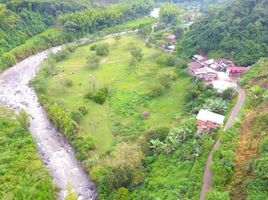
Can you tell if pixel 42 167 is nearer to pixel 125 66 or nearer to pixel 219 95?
pixel 219 95

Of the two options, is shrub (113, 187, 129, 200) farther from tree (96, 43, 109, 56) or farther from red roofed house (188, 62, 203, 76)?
tree (96, 43, 109, 56)

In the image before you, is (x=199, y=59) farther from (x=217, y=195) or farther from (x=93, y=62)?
(x=217, y=195)

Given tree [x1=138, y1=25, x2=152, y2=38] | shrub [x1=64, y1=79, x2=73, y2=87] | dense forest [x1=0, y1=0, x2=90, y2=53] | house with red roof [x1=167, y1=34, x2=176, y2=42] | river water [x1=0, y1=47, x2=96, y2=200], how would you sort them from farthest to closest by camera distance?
tree [x1=138, y1=25, x2=152, y2=38] → house with red roof [x1=167, y1=34, x2=176, y2=42] → dense forest [x1=0, y1=0, x2=90, y2=53] → shrub [x1=64, y1=79, x2=73, y2=87] → river water [x1=0, y1=47, x2=96, y2=200]

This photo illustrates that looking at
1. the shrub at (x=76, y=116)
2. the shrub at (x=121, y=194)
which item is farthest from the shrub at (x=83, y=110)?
the shrub at (x=121, y=194)

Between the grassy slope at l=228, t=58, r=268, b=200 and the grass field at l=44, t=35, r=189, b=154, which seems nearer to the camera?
the grassy slope at l=228, t=58, r=268, b=200

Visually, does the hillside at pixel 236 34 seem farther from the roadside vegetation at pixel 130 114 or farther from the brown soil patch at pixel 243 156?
the brown soil patch at pixel 243 156

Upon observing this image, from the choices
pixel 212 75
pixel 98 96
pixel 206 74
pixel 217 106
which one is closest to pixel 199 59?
pixel 206 74

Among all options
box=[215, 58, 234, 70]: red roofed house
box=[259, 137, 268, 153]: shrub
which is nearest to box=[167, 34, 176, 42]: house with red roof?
box=[215, 58, 234, 70]: red roofed house
